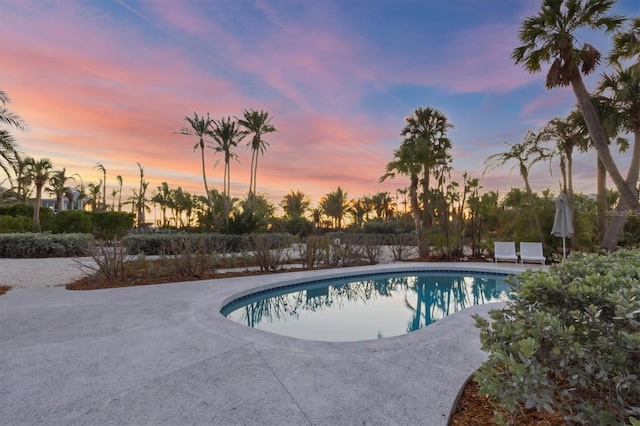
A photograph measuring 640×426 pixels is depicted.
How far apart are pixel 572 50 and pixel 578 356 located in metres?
11.8

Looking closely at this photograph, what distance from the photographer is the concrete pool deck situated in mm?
2182

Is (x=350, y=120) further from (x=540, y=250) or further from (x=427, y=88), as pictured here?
(x=540, y=250)

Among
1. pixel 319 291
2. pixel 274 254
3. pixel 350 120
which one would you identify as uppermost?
pixel 350 120

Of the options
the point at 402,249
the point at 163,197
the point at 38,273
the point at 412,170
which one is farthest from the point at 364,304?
the point at 163,197

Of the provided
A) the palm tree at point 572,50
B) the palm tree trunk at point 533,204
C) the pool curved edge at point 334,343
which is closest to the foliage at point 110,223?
the pool curved edge at point 334,343

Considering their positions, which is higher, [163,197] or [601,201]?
[163,197]

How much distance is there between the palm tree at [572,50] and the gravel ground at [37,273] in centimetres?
1428

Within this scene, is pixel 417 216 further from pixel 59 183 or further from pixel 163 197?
pixel 163 197

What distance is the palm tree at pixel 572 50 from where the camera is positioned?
30.8 ft

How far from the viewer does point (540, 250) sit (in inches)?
385

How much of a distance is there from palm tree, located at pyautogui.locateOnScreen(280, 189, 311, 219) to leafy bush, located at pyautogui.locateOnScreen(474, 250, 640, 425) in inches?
1247

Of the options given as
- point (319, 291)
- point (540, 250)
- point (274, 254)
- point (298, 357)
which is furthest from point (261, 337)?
point (540, 250)

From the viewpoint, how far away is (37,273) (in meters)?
8.18

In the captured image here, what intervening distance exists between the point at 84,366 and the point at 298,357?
77.7 inches
